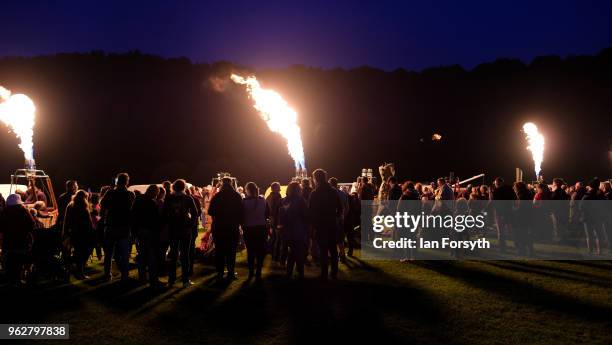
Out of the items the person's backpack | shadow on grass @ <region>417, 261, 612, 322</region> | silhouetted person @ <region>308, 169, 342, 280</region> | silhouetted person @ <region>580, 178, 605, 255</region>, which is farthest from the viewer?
silhouetted person @ <region>580, 178, 605, 255</region>

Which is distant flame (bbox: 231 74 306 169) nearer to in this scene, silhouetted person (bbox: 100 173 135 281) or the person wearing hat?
silhouetted person (bbox: 100 173 135 281)

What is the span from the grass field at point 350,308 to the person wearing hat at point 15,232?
597 millimetres

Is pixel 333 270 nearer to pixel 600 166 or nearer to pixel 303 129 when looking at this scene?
pixel 600 166

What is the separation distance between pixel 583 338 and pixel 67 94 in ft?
213

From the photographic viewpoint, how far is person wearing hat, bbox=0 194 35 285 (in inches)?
345

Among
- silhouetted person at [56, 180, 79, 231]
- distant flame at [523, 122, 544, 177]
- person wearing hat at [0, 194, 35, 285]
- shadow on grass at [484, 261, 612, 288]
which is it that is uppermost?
distant flame at [523, 122, 544, 177]

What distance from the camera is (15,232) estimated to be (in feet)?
28.9

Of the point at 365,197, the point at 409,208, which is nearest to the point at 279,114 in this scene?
the point at 365,197

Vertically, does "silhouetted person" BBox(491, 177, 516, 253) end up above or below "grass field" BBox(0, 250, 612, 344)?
above

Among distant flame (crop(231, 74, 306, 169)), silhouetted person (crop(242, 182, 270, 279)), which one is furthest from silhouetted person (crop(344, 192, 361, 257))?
distant flame (crop(231, 74, 306, 169))

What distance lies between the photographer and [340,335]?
19.8 ft

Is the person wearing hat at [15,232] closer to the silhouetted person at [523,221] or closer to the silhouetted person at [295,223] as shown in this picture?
the silhouetted person at [295,223]

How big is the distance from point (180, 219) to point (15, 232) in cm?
311

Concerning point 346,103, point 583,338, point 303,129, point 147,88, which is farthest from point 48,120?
point 583,338
